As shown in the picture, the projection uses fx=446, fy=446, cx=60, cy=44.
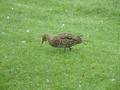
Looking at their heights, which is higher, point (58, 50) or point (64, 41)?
point (64, 41)

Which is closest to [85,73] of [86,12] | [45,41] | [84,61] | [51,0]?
[84,61]

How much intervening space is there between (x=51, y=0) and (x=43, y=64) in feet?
38.6

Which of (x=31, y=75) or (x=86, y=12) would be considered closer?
(x=31, y=75)

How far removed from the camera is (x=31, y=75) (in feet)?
49.1

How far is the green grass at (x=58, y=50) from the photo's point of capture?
14539 mm

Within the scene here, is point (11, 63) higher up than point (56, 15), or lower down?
lower down

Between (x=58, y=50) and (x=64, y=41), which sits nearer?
(x=64, y=41)

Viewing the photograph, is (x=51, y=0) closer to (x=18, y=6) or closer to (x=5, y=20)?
(x=18, y=6)

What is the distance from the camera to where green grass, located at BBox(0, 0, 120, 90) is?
14.5 m

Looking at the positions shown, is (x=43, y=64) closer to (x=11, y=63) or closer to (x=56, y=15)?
(x=11, y=63)

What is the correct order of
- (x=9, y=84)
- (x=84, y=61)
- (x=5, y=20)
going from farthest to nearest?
(x=5, y=20)
(x=84, y=61)
(x=9, y=84)

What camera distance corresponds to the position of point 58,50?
17.7 meters

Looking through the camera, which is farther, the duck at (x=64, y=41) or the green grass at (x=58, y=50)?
the duck at (x=64, y=41)

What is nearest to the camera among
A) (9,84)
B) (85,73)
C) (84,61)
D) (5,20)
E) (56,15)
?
(9,84)
